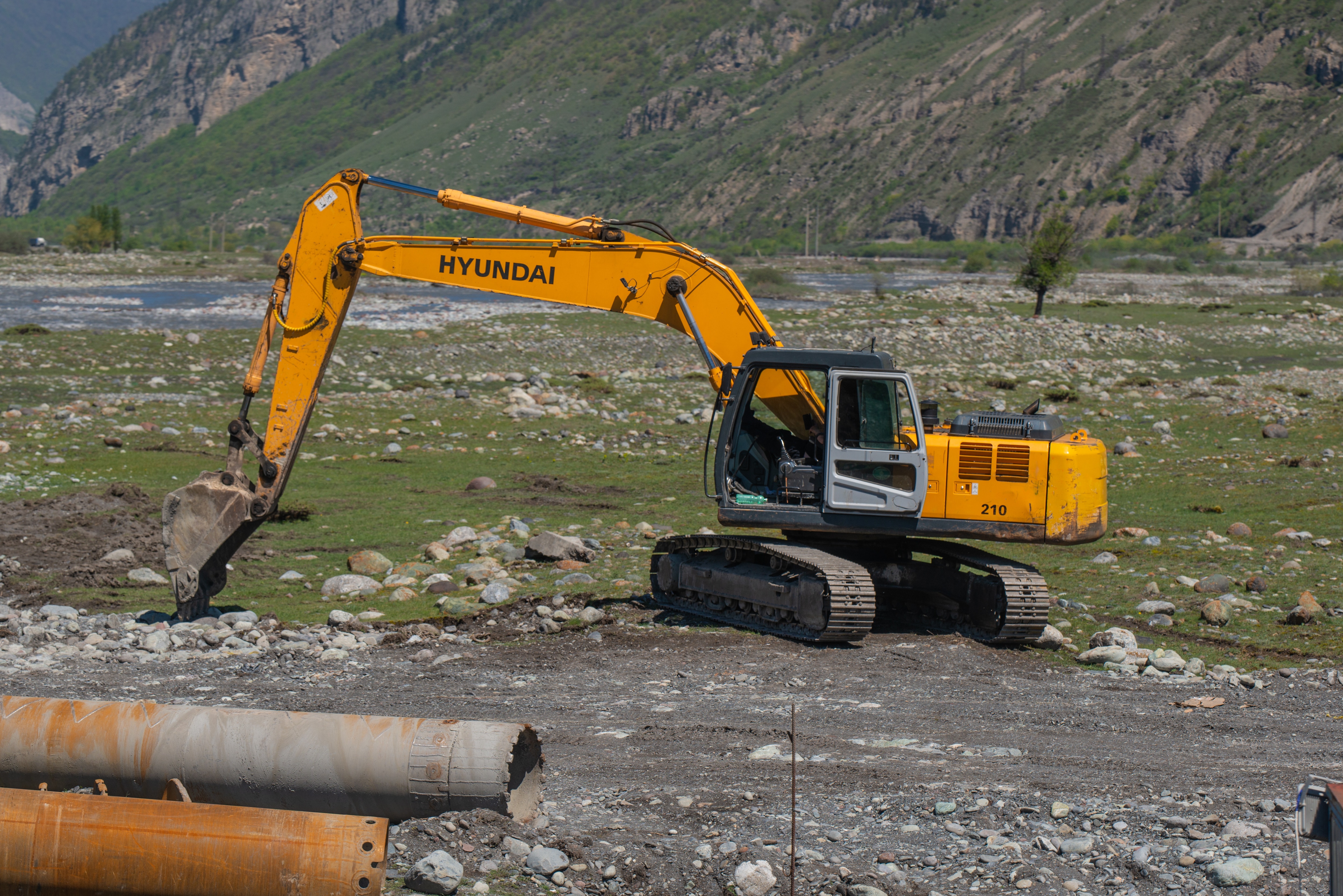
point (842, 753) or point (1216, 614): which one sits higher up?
point (1216, 614)

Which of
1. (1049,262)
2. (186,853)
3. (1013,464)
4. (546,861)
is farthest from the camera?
(1049,262)

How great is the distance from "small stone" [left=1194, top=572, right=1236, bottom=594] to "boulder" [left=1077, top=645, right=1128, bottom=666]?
253cm

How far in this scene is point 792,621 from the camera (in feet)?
36.8

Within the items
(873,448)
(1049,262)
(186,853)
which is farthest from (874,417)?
(1049,262)

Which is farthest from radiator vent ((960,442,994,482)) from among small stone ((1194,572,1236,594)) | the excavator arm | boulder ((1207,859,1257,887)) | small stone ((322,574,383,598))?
small stone ((322,574,383,598))

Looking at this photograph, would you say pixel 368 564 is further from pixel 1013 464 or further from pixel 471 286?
pixel 1013 464

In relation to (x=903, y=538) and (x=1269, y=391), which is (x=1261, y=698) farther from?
(x=1269, y=391)

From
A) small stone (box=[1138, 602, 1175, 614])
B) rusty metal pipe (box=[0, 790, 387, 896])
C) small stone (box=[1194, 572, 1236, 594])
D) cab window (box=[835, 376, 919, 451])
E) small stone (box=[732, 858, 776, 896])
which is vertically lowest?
small stone (box=[732, 858, 776, 896])

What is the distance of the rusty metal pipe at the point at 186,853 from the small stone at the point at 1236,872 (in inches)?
163

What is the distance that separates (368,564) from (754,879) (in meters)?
8.38

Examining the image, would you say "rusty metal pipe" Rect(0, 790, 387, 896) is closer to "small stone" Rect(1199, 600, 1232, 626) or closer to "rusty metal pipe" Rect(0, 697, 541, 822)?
"rusty metal pipe" Rect(0, 697, 541, 822)

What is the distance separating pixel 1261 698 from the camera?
9539 millimetres

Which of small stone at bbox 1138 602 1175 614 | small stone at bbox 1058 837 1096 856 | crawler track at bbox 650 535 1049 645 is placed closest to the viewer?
small stone at bbox 1058 837 1096 856

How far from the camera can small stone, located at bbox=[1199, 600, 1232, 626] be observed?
11633mm
